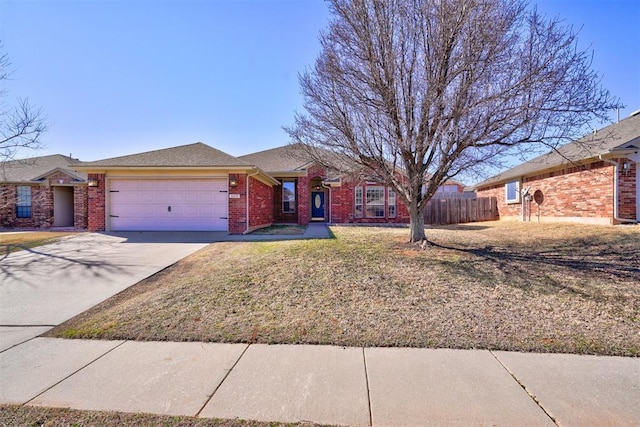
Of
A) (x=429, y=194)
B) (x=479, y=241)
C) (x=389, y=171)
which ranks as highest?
(x=389, y=171)

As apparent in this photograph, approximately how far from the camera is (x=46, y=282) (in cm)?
582

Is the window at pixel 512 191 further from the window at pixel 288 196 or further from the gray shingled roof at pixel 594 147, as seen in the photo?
the window at pixel 288 196

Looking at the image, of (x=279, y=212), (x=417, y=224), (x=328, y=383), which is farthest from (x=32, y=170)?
(x=328, y=383)

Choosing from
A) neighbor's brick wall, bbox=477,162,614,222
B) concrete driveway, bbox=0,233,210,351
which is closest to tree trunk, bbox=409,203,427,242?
concrete driveway, bbox=0,233,210,351

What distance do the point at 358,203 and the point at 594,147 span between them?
10297mm

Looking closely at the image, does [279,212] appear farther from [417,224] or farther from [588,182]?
[588,182]

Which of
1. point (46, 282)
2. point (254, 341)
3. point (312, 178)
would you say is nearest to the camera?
point (254, 341)

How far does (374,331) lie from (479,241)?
22.3 ft

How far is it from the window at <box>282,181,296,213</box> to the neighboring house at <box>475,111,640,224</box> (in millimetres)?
10918

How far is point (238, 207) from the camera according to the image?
11664 mm

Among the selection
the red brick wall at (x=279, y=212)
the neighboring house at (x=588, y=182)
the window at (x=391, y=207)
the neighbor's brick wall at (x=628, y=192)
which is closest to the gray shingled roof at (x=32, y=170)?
the red brick wall at (x=279, y=212)

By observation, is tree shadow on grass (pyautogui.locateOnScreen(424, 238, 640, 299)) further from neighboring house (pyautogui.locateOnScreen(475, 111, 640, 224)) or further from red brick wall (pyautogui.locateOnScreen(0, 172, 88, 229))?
red brick wall (pyautogui.locateOnScreen(0, 172, 88, 229))

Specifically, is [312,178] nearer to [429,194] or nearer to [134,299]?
[429,194]

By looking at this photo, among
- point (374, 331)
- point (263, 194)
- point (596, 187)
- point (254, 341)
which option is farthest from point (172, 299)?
point (596, 187)
